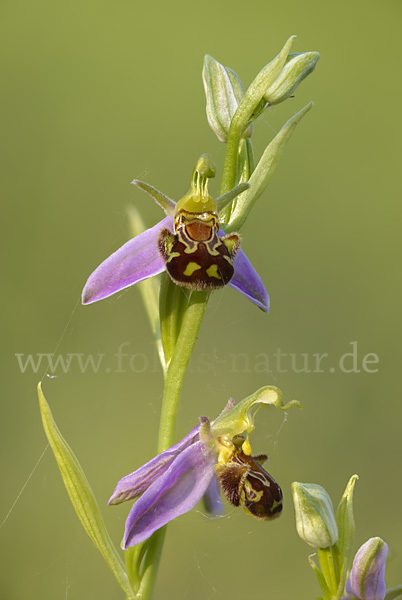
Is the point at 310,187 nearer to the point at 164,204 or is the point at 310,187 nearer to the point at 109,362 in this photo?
the point at 109,362

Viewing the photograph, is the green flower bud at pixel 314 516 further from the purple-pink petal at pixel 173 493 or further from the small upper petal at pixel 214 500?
the small upper petal at pixel 214 500

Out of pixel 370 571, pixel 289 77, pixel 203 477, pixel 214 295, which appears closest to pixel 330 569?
pixel 370 571

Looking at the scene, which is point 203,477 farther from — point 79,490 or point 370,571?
point 370,571

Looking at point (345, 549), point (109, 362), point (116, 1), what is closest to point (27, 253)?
point (109, 362)

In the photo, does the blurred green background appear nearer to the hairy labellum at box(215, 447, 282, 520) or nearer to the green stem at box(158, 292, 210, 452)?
the green stem at box(158, 292, 210, 452)

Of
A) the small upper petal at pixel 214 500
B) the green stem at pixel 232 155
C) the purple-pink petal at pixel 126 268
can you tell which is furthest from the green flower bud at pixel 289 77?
the small upper petal at pixel 214 500

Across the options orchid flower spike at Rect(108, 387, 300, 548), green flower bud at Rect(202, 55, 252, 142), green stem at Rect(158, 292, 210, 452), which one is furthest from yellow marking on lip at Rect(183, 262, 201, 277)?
→ green flower bud at Rect(202, 55, 252, 142)

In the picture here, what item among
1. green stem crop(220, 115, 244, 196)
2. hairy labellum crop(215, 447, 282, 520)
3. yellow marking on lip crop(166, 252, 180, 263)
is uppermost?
green stem crop(220, 115, 244, 196)
